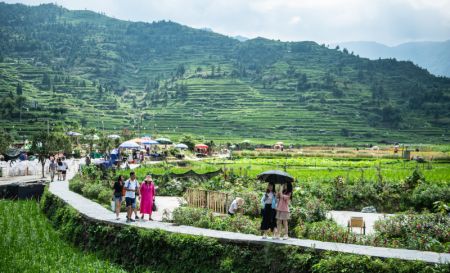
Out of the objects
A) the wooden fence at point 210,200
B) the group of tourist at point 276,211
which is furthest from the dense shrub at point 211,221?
the wooden fence at point 210,200

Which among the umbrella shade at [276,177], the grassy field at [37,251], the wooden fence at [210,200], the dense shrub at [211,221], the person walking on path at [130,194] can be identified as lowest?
the grassy field at [37,251]

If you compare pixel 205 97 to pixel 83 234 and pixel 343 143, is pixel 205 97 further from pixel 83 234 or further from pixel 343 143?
pixel 83 234

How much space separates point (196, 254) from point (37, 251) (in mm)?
6312

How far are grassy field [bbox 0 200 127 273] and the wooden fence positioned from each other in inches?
257

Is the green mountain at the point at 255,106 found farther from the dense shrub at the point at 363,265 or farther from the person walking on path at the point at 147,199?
the dense shrub at the point at 363,265

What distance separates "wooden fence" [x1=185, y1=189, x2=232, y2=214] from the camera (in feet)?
83.6

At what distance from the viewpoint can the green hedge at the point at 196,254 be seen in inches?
525

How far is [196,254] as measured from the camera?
54.4 ft

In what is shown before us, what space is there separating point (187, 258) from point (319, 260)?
4326 mm

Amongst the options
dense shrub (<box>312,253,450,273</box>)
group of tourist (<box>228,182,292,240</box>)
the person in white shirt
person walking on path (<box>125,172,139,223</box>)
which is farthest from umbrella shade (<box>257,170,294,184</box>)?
dense shrub (<box>312,253,450,273</box>)

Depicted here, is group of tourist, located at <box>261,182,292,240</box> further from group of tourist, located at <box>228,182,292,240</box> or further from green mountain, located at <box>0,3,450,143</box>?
green mountain, located at <box>0,3,450,143</box>

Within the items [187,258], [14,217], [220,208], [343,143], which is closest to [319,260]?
[187,258]

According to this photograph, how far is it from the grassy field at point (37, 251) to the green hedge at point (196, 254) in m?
0.64

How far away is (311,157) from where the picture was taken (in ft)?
246
